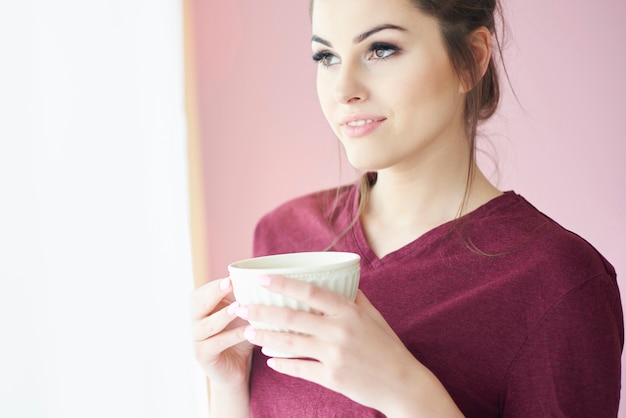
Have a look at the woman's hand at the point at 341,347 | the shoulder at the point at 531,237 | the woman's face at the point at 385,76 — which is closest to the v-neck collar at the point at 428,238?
the shoulder at the point at 531,237

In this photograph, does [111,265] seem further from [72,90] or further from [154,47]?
[154,47]

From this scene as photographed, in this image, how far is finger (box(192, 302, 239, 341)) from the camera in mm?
949

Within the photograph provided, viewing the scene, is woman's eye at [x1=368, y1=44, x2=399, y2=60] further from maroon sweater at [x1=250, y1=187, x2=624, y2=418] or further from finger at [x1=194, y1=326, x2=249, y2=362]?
finger at [x1=194, y1=326, x2=249, y2=362]

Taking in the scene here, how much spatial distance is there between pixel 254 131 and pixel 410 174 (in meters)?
1.35

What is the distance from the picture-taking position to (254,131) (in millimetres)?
2551

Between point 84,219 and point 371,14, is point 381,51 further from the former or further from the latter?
point 84,219

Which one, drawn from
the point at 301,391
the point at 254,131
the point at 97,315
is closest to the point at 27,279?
the point at 97,315

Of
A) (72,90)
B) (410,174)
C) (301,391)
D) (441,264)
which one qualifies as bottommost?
(301,391)

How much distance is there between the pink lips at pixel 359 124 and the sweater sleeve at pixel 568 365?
406mm

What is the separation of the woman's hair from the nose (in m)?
0.15

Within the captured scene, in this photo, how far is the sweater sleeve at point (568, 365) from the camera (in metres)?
1.03

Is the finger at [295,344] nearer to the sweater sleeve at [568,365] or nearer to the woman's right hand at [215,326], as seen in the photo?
the woman's right hand at [215,326]

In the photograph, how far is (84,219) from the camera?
0.75m

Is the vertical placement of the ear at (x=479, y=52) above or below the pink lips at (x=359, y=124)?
above
